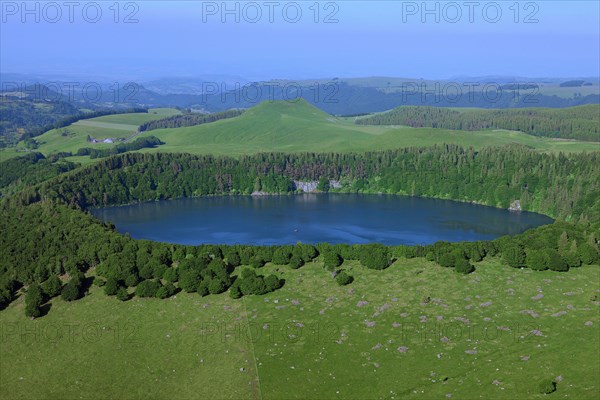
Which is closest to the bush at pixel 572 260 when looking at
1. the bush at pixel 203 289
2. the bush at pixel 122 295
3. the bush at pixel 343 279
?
the bush at pixel 343 279

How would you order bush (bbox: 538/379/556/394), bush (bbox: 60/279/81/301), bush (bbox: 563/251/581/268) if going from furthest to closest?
1. bush (bbox: 563/251/581/268)
2. bush (bbox: 60/279/81/301)
3. bush (bbox: 538/379/556/394)

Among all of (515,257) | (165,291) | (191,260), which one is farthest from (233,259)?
(515,257)

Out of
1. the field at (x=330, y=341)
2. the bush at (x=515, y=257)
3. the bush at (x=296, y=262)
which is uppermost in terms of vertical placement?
the bush at (x=515, y=257)

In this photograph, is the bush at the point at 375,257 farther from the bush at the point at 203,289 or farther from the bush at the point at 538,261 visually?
the bush at the point at 203,289

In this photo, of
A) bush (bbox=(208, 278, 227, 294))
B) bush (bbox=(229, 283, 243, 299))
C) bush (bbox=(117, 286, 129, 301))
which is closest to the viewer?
bush (bbox=(229, 283, 243, 299))

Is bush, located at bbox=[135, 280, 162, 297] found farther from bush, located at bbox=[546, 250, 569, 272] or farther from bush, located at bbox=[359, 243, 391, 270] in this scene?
bush, located at bbox=[546, 250, 569, 272]

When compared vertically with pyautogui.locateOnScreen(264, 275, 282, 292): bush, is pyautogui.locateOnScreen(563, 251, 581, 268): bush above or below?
above

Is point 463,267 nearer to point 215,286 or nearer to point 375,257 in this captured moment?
point 375,257

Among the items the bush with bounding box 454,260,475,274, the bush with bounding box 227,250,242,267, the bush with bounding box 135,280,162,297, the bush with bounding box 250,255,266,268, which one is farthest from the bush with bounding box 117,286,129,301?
the bush with bounding box 454,260,475,274
